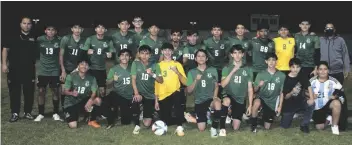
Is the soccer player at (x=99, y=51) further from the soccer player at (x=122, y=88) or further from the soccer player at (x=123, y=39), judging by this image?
the soccer player at (x=122, y=88)

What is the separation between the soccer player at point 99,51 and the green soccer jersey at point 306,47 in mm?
4232

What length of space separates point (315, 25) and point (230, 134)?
2044 centimetres

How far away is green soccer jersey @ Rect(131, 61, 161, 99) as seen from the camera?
24.6ft

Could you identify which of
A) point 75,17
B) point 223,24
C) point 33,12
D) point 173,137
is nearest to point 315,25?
point 223,24

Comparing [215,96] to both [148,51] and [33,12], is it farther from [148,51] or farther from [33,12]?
[33,12]

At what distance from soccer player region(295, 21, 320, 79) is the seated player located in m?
1.15

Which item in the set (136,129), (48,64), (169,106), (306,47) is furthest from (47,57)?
(306,47)

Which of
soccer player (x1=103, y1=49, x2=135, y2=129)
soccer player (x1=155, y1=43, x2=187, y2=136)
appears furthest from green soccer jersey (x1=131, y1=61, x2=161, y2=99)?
soccer player (x1=103, y1=49, x2=135, y2=129)

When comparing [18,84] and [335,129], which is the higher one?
[18,84]

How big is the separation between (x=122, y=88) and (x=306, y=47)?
421cm

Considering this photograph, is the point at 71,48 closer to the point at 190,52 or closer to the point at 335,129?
the point at 190,52

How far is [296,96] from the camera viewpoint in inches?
289

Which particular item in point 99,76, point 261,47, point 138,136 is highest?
point 261,47

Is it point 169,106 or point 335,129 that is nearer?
point 335,129
